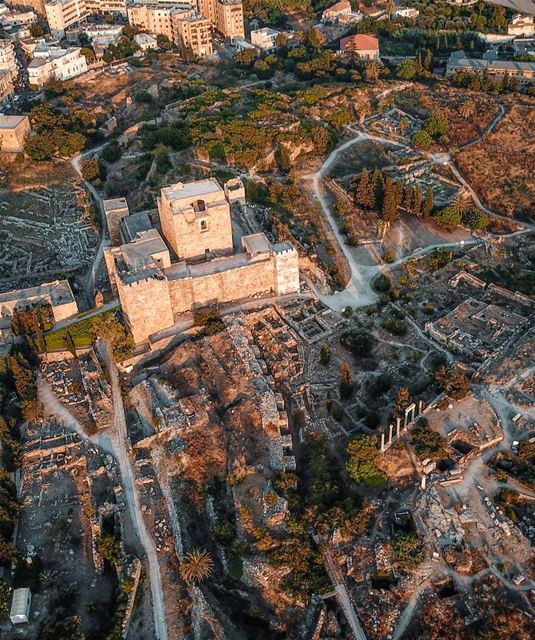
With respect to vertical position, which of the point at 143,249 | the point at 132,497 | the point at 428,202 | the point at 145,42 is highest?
the point at 143,249

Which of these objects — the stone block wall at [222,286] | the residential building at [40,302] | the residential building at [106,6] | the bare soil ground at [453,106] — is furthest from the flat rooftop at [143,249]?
the residential building at [106,6]

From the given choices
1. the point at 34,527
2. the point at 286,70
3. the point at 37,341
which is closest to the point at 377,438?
the point at 34,527

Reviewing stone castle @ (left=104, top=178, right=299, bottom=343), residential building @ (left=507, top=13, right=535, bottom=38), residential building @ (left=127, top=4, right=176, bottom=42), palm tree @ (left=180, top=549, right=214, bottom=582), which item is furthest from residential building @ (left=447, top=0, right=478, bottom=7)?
palm tree @ (left=180, top=549, right=214, bottom=582)

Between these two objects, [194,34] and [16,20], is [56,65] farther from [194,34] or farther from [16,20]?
[16,20]

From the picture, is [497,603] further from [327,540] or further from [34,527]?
[34,527]

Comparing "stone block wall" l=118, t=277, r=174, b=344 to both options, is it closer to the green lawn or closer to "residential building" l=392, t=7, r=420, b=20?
the green lawn

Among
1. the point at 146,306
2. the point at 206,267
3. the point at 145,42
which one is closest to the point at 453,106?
the point at 206,267
